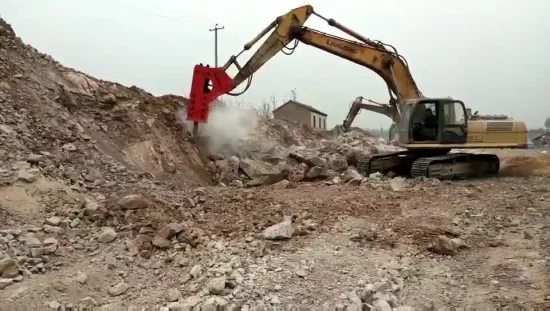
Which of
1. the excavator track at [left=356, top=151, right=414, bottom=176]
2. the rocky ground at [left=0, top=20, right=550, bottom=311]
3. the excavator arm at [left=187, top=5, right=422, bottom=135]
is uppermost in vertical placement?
the excavator arm at [left=187, top=5, right=422, bottom=135]

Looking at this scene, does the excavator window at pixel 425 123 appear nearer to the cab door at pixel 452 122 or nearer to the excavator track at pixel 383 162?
the cab door at pixel 452 122

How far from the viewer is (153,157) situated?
8992mm

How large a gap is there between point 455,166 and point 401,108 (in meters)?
1.77

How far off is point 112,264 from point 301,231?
2.20 m

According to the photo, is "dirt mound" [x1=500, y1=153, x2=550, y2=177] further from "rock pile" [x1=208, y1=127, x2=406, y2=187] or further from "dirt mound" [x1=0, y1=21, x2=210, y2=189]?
"dirt mound" [x1=0, y1=21, x2=210, y2=189]

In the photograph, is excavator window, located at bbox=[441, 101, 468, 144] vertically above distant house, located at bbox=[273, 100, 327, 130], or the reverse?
distant house, located at bbox=[273, 100, 327, 130]

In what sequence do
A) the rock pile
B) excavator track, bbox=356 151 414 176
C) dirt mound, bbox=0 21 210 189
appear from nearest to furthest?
dirt mound, bbox=0 21 210 189 → the rock pile → excavator track, bbox=356 151 414 176

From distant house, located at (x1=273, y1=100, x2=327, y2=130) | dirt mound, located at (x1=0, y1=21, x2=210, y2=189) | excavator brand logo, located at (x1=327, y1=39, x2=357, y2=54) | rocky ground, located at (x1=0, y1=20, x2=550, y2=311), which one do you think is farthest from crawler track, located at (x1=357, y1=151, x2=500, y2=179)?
distant house, located at (x1=273, y1=100, x2=327, y2=130)

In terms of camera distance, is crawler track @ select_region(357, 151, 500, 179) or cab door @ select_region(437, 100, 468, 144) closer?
crawler track @ select_region(357, 151, 500, 179)

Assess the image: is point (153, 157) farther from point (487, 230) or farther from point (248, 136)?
point (487, 230)

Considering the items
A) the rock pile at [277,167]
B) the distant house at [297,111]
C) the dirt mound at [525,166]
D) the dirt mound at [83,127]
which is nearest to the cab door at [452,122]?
the dirt mound at [525,166]

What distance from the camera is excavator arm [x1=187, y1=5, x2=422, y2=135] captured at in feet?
32.0

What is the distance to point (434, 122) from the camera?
1033cm

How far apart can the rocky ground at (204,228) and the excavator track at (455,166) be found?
0.89 m
